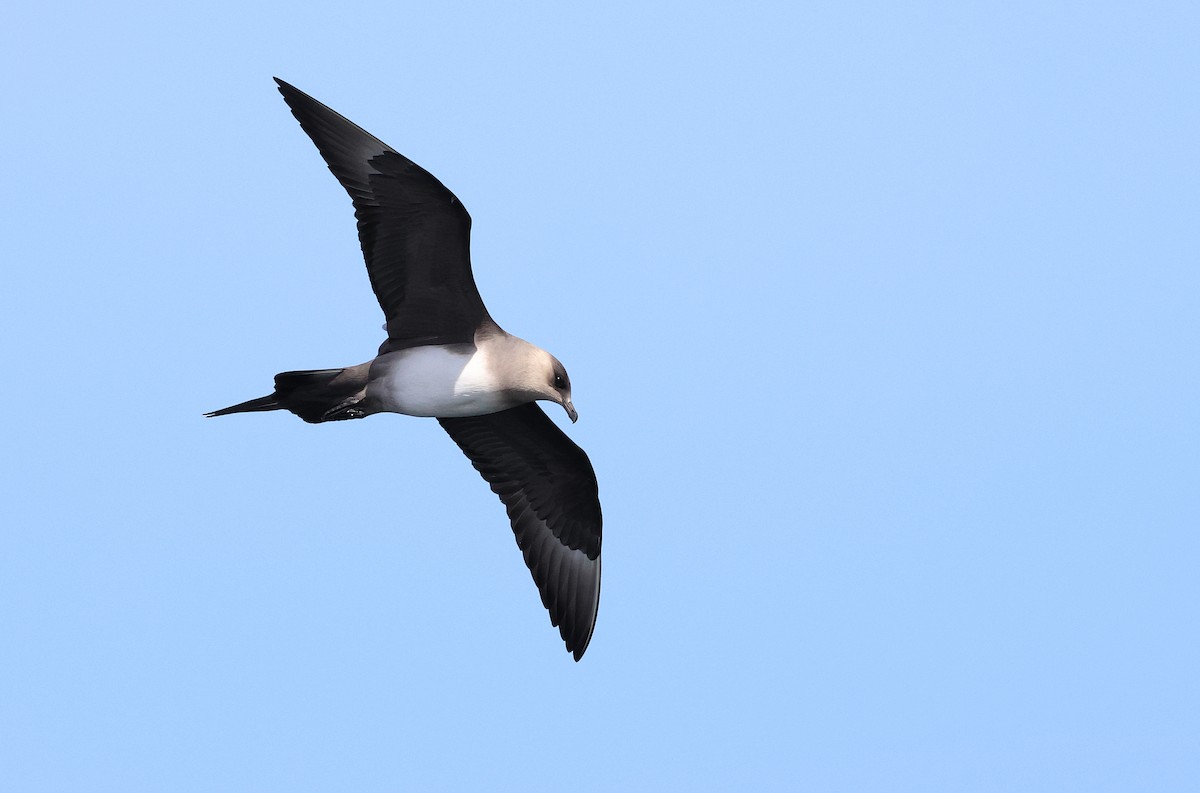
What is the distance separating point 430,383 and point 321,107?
5.77 feet

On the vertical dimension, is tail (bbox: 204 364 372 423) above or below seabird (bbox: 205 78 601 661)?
below

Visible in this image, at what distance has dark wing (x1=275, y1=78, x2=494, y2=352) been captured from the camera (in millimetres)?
9047

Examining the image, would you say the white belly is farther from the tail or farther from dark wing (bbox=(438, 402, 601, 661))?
dark wing (bbox=(438, 402, 601, 661))

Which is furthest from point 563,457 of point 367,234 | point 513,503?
point 367,234

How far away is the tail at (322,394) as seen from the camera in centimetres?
936

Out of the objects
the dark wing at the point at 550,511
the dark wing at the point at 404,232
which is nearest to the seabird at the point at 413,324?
the dark wing at the point at 404,232

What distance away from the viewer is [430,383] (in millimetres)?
9344

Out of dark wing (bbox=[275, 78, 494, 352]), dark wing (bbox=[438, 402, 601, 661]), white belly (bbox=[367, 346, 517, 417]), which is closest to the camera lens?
dark wing (bbox=[275, 78, 494, 352])

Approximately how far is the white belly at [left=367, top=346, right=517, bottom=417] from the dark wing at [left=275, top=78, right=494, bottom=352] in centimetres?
10

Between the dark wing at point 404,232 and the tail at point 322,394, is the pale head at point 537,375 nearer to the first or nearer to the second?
the dark wing at point 404,232

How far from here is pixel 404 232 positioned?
30.2 ft

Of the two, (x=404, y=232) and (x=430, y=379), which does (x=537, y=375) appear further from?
(x=404, y=232)

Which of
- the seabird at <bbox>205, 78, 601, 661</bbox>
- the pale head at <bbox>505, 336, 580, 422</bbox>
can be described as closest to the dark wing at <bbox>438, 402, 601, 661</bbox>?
the seabird at <bbox>205, 78, 601, 661</bbox>

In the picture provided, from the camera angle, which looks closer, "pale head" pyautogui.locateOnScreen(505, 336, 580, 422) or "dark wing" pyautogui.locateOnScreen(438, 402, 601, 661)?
"pale head" pyautogui.locateOnScreen(505, 336, 580, 422)
